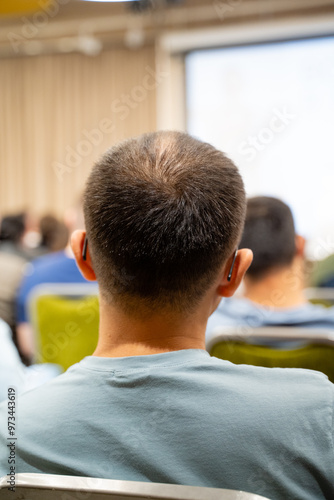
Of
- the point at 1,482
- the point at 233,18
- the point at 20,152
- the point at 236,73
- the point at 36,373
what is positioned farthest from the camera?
the point at 20,152

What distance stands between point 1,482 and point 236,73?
20.1 feet

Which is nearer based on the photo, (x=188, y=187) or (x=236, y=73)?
(x=188, y=187)

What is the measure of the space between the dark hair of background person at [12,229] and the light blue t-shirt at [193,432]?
352 centimetres

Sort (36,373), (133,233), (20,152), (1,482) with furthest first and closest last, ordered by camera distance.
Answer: (20,152)
(36,373)
(133,233)
(1,482)

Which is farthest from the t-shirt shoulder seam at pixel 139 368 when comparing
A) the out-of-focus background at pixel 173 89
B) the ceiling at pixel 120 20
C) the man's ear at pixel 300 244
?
the ceiling at pixel 120 20

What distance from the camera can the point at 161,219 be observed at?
2.77 feet

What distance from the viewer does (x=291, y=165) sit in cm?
612

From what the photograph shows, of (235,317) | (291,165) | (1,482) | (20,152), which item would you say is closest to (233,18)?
(291,165)

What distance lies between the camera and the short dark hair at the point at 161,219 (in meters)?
0.85

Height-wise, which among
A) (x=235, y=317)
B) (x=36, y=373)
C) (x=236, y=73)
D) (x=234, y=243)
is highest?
(x=236, y=73)

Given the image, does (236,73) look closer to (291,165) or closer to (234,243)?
(291,165)

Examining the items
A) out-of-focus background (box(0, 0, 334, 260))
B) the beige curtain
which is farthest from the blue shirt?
the beige curtain

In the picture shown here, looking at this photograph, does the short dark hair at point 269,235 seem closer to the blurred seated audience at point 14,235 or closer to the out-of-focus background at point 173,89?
the blurred seated audience at point 14,235

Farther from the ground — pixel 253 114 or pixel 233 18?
pixel 233 18
